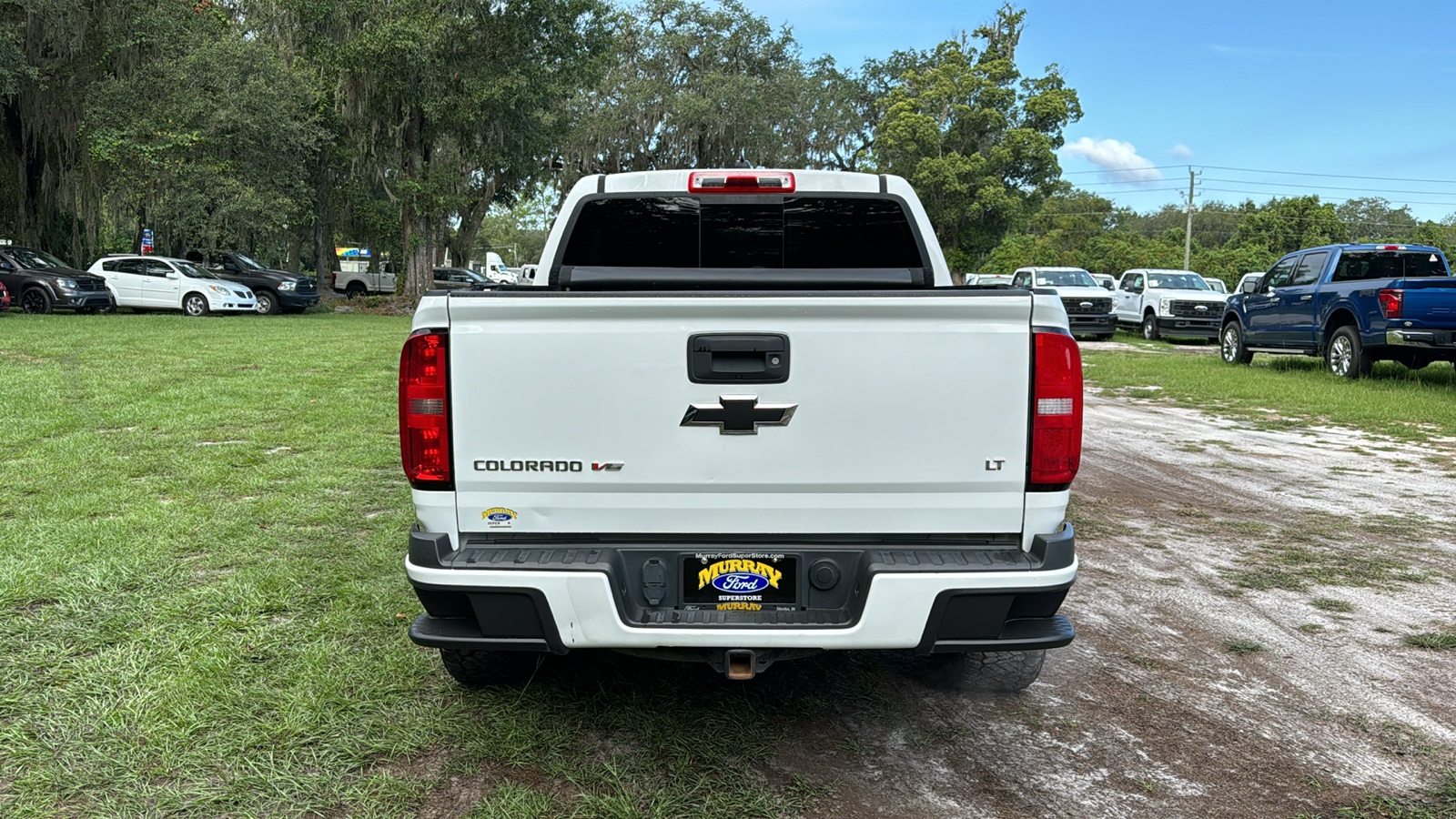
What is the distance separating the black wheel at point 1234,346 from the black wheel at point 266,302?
78.8 feet

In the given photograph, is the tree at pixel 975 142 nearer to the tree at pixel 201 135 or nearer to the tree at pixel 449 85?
the tree at pixel 449 85

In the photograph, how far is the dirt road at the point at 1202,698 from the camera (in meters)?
3.20

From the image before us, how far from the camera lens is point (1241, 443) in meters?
10.1

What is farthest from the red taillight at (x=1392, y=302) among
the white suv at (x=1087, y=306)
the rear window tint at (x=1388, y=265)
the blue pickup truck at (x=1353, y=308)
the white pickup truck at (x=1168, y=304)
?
the white suv at (x=1087, y=306)

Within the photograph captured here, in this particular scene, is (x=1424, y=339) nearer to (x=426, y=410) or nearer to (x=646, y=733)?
(x=646, y=733)

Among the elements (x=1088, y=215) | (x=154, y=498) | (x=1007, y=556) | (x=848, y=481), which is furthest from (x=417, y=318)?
(x=1088, y=215)

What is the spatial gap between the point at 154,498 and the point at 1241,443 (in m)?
9.22

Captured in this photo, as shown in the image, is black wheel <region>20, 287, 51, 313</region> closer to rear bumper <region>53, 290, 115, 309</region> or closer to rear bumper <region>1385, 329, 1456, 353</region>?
rear bumper <region>53, 290, 115, 309</region>

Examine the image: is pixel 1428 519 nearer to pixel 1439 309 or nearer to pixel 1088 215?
pixel 1439 309

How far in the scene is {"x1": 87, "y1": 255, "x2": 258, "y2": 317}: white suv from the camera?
87.3ft

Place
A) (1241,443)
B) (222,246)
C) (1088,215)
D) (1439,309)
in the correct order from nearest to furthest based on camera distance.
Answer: (1241,443) < (1439,309) < (222,246) < (1088,215)

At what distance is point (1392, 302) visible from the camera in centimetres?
1383

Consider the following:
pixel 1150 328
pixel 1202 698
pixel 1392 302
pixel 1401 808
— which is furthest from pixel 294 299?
pixel 1401 808

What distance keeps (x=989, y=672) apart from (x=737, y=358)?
5.67 ft
